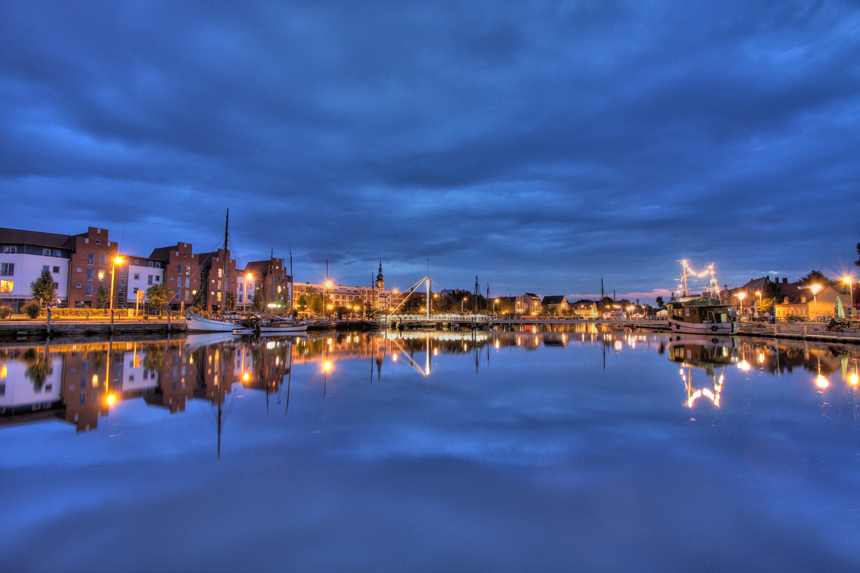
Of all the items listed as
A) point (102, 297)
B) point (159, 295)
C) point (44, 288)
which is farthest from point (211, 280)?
point (44, 288)

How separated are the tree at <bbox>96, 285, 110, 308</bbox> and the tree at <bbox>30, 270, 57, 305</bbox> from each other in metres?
7.03

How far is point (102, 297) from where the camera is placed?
55875 mm

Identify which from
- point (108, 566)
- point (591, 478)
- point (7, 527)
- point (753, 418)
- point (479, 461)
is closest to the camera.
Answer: point (108, 566)

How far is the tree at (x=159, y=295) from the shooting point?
193 feet

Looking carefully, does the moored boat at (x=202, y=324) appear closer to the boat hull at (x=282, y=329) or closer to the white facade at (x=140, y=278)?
the boat hull at (x=282, y=329)

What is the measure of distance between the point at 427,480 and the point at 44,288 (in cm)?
5983

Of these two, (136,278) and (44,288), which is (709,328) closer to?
(44,288)

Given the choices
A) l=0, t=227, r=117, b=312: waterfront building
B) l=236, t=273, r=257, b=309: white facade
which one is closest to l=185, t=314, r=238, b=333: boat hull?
l=0, t=227, r=117, b=312: waterfront building

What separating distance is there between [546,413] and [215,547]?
788cm

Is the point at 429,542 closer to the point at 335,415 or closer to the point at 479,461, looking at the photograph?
the point at 479,461

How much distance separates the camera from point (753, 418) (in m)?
9.82

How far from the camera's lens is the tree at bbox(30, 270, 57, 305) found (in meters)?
47.5

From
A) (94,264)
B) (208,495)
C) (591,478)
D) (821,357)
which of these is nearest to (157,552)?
(208,495)

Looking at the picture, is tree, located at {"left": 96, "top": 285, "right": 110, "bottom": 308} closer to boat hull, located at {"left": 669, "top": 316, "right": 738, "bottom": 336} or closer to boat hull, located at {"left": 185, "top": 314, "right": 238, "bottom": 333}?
boat hull, located at {"left": 185, "top": 314, "right": 238, "bottom": 333}
